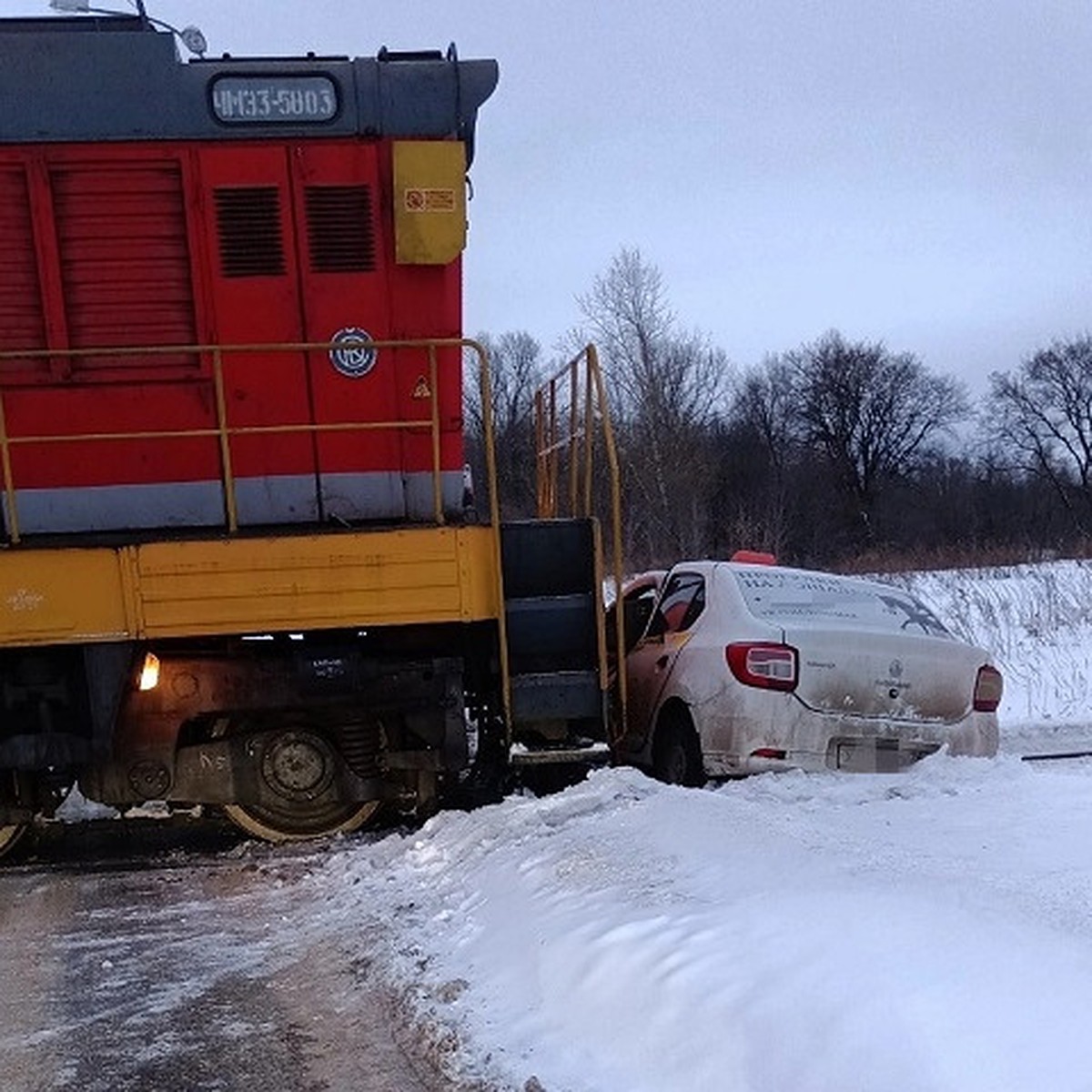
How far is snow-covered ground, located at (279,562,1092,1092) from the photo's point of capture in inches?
112

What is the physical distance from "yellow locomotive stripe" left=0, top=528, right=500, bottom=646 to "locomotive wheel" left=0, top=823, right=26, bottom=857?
3.90 feet

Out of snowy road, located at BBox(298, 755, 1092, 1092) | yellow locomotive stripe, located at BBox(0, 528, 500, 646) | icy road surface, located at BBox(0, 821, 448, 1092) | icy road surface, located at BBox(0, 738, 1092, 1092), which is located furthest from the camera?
yellow locomotive stripe, located at BBox(0, 528, 500, 646)

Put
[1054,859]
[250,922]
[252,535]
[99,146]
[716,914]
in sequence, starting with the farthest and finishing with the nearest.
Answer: [99,146] → [252,535] → [250,922] → [1054,859] → [716,914]

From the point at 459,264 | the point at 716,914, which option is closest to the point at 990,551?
the point at 459,264

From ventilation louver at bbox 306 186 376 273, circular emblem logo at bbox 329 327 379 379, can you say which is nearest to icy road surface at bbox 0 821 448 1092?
circular emblem logo at bbox 329 327 379 379

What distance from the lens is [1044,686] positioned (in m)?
13.4

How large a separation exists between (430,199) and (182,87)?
147cm

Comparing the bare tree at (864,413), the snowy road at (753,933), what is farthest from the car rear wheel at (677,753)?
the bare tree at (864,413)

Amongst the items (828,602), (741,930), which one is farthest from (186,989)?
(828,602)

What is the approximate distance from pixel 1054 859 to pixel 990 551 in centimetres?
3278

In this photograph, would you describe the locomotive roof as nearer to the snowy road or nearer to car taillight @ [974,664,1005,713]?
the snowy road

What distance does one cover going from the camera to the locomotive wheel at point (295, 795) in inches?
261

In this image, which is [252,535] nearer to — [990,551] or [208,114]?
[208,114]

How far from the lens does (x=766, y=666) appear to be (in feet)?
21.9
